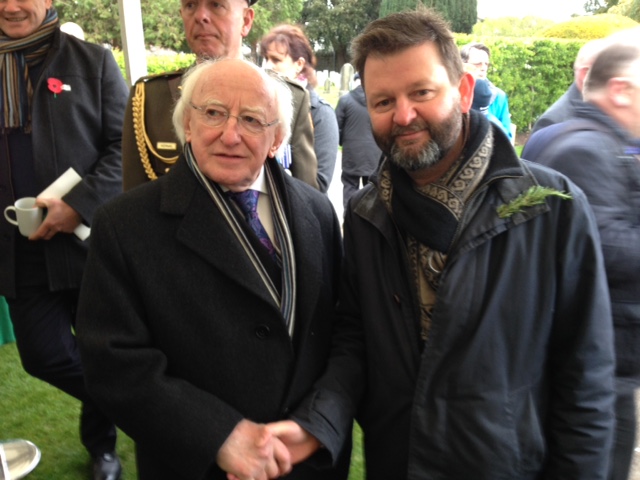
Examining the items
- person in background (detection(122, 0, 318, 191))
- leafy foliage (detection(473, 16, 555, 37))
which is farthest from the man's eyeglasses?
leafy foliage (detection(473, 16, 555, 37))

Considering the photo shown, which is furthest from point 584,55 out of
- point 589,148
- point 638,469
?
point 638,469

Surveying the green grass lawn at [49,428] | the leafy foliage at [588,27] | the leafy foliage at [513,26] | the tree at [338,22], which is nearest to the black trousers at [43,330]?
the green grass lawn at [49,428]

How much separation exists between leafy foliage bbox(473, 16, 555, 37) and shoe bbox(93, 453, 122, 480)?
2527 centimetres

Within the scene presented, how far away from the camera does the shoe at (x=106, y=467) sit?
9.66ft

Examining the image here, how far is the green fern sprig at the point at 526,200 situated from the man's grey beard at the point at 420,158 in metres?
0.22

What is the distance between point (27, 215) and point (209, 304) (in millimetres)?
1370

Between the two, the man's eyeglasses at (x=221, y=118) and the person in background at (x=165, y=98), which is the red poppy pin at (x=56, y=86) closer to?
the person in background at (x=165, y=98)

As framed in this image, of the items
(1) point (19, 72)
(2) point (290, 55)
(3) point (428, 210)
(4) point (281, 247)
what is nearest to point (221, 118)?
(4) point (281, 247)

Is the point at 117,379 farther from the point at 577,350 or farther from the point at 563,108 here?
the point at 563,108

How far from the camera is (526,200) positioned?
1498 millimetres

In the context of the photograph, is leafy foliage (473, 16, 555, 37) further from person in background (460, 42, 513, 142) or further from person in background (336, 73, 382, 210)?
person in background (336, 73, 382, 210)

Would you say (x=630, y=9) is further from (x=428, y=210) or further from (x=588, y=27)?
(x=428, y=210)

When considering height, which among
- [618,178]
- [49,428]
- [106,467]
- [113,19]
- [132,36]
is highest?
[113,19]

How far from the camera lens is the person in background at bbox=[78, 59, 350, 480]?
1.55 meters
